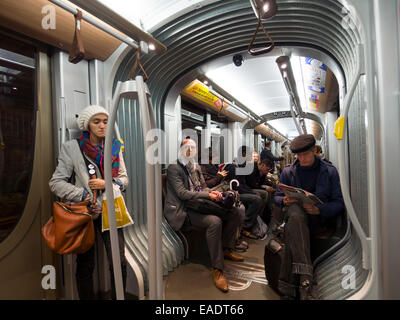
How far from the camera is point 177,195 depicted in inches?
100

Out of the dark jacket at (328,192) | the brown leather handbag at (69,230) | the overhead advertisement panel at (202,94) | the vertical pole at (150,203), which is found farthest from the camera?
the overhead advertisement panel at (202,94)

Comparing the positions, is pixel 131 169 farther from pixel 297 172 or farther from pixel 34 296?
pixel 297 172

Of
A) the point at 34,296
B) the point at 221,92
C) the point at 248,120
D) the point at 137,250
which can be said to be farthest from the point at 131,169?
the point at 248,120

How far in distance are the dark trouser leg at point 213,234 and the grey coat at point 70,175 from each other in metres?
1.21

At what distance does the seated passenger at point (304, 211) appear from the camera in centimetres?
174

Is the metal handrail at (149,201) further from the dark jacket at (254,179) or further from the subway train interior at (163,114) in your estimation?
the dark jacket at (254,179)

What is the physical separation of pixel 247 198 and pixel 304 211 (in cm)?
158

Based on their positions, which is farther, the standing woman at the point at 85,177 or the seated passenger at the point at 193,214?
the seated passenger at the point at 193,214

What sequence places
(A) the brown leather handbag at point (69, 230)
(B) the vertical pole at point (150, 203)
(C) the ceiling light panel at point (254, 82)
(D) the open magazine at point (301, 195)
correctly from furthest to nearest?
(C) the ceiling light panel at point (254, 82) < (D) the open magazine at point (301, 195) < (A) the brown leather handbag at point (69, 230) < (B) the vertical pole at point (150, 203)

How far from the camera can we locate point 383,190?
1.21 meters
